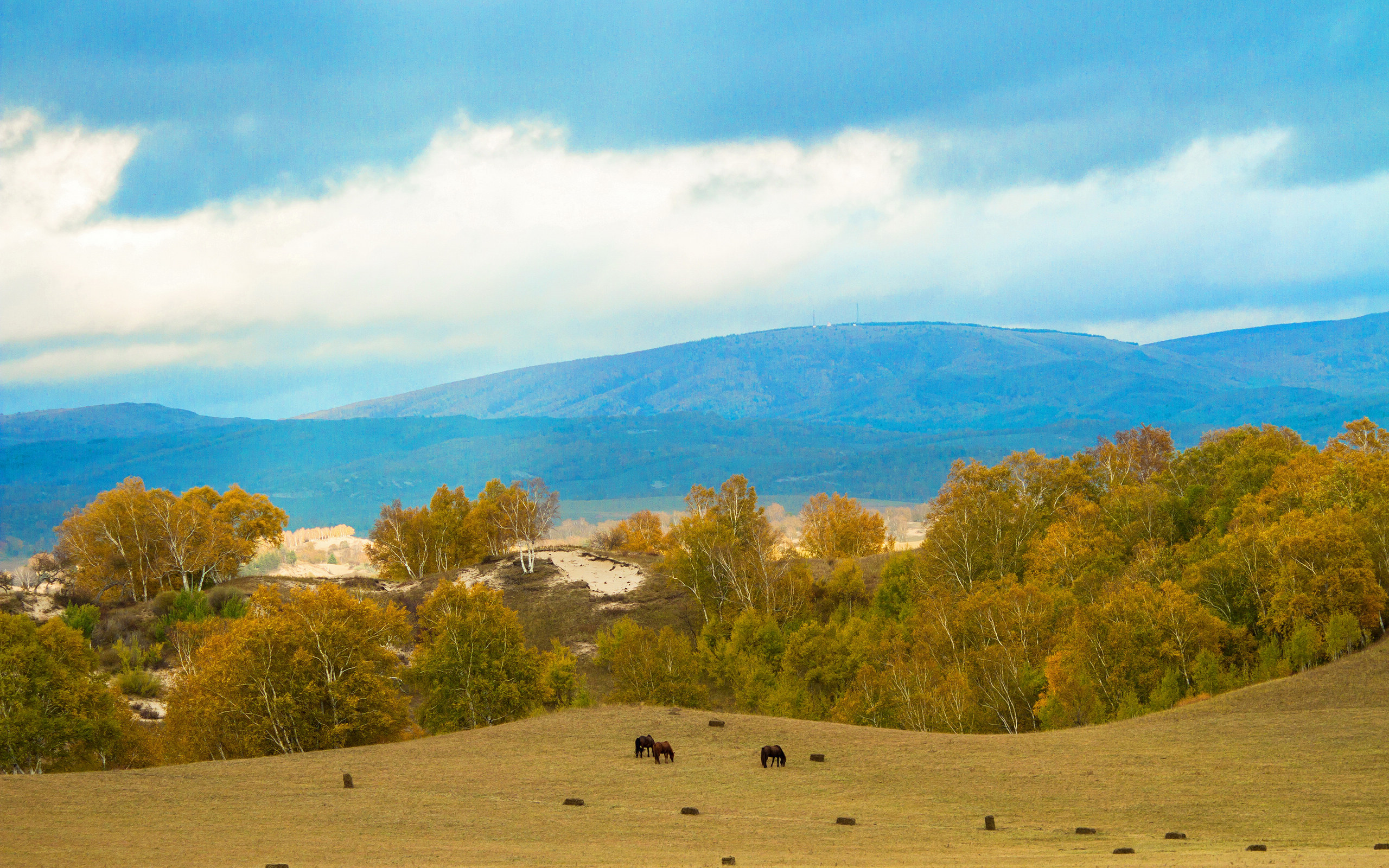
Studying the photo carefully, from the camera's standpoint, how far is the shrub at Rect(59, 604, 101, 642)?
97938 mm

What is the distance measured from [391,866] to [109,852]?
24.8ft

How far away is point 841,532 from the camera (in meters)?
132

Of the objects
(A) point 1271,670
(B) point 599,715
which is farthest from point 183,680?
(A) point 1271,670

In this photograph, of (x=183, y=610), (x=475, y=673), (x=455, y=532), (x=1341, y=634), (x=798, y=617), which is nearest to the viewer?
(x=1341, y=634)

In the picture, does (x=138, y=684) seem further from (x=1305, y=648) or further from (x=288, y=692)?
(x=1305, y=648)

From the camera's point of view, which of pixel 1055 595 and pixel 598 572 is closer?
pixel 1055 595

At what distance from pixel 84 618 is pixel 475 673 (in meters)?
57.7

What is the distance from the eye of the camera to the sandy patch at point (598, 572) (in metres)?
113

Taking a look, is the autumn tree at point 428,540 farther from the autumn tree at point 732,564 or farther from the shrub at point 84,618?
the shrub at point 84,618

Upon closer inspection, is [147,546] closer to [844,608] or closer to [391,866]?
[844,608]

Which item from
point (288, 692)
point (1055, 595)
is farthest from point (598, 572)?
point (288, 692)

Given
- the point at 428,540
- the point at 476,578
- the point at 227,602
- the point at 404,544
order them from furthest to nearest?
the point at 428,540 < the point at 404,544 < the point at 476,578 < the point at 227,602

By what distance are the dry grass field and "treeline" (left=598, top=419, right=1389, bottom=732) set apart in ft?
40.3

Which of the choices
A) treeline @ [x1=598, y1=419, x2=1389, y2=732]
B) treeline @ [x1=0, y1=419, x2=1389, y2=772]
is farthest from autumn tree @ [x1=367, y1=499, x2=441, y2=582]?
treeline @ [x1=598, y1=419, x2=1389, y2=732]
